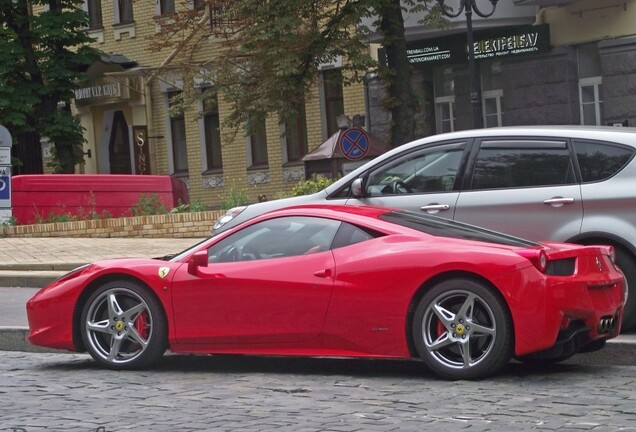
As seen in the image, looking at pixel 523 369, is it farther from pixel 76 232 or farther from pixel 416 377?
pixel 76 232

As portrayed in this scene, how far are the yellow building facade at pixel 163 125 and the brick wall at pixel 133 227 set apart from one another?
413 inches

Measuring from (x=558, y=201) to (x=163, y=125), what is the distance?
2997cm

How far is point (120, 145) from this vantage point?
4241 cm


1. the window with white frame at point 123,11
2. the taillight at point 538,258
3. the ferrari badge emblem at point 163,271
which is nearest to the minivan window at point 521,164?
the taillight at point 538,258

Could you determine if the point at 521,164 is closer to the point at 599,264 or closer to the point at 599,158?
the point at 599,158

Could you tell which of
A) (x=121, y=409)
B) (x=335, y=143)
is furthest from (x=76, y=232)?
(x=121, y=409)

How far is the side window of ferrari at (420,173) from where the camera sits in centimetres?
1205

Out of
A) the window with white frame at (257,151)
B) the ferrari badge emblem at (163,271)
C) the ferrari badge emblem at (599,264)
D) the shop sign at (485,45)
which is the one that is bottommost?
the ferrari badge emblem at (599,264)

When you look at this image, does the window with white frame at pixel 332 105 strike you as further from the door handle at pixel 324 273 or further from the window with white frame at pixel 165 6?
the door handle at pixel 324 273

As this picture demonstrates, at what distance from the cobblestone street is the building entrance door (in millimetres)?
31218

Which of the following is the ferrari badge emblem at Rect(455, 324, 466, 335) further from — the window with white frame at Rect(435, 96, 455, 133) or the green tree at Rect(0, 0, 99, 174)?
the green tree at Rect(0, 0, 99, 174)

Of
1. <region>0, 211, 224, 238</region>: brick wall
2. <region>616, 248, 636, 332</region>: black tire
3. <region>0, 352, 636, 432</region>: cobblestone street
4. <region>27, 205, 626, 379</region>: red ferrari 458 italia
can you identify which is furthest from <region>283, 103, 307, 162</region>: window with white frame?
A: <region>27, 205, 626, 379</region>: red ferrari 458 italia

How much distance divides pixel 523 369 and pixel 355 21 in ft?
50.6

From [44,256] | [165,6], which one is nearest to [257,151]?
[165,6]
